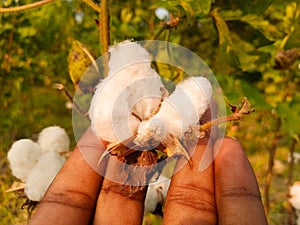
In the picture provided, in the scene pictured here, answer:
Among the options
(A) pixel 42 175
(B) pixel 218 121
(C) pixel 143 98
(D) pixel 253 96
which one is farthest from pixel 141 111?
(D) pixel 253 96

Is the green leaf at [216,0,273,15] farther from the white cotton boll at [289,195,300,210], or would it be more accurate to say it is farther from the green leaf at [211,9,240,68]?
the white cotton boll at [289,195,300,210]

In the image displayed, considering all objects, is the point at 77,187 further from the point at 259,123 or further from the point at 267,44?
the point at 259,123

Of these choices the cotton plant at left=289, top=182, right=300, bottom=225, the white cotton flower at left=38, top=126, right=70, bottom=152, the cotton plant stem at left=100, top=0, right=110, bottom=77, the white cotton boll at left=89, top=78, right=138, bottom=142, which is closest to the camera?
the white cotton boll at left=89, top=78, right=138, bottom=142

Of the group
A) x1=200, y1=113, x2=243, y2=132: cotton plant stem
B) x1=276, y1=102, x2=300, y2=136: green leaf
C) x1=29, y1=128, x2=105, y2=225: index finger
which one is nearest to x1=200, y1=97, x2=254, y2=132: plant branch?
x1=200, y1=113, x2=243, y2=132: cotton plant stem

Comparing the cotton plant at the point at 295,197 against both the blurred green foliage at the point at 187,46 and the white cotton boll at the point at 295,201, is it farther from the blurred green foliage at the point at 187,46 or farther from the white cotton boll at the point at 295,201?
the blurred green foliage at the point at 187,46

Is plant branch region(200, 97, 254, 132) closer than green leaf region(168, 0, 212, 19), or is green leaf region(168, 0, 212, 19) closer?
plant branch region(200, 97, 254, 132)

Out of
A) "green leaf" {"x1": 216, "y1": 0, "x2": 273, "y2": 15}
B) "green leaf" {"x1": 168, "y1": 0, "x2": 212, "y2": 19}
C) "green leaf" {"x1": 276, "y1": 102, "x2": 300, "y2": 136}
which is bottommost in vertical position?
"green leaf" {"x1": 276, "y1": 102, "x2": 300, "y2": 136}

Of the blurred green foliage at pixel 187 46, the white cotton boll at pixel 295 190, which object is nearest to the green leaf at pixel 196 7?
the blurred green foliage at pixel 187 46
